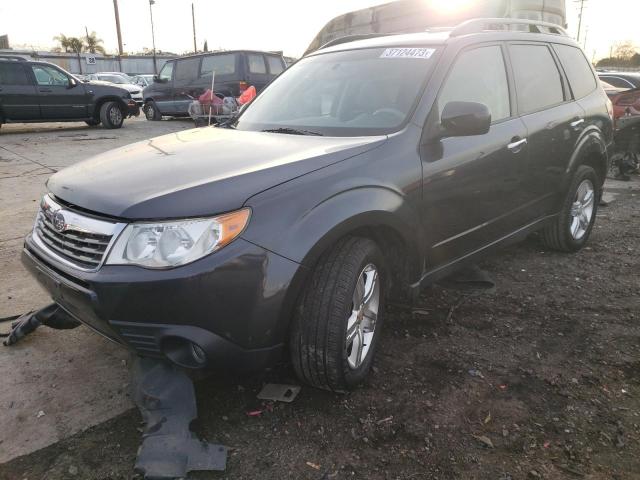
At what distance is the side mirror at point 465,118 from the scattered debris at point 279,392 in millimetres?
1563

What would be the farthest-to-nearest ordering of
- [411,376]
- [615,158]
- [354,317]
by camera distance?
[615,158], [411,376], [354,317]

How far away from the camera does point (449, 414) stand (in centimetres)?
237

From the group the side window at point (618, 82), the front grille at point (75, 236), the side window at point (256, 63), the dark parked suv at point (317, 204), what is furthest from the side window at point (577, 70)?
the side window at point (256, 63)

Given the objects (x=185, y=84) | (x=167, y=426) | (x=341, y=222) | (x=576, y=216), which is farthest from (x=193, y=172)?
(x=185, y=84)

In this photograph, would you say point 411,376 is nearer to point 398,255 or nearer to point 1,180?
point 398,255

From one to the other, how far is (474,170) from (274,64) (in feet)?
40.7

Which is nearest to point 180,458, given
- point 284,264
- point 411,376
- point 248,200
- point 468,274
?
point 284,264

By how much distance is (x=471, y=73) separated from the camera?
318 cm

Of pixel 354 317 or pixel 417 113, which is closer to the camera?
pixel 354 317

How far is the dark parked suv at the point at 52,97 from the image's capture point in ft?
40.1

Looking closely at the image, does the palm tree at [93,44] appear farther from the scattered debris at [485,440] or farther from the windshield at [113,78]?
the scattered debris at [485,440]

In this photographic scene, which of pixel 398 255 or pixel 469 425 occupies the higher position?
pixel 398 255

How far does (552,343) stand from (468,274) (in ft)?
3.15

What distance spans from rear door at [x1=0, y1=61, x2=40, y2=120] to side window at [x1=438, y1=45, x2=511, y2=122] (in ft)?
40.6
